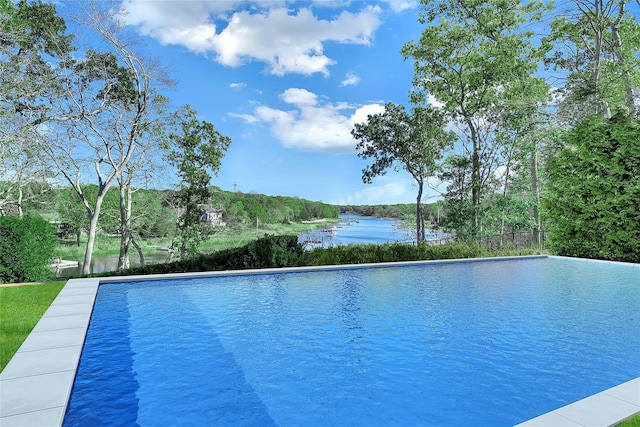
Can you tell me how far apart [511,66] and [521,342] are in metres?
16.8

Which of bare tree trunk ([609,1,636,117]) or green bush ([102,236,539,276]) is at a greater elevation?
bare tree trunk ([609,1,636,117])

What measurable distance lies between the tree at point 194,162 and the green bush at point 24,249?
12.4m

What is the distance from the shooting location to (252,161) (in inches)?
1372

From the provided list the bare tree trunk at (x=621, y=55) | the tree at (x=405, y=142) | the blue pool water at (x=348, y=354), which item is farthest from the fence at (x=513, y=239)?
the blue pool water at (x=348, y=354)

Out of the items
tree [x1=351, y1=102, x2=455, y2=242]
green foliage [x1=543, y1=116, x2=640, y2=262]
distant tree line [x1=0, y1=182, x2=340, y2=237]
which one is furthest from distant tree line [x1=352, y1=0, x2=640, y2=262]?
distant tree line [x1=0, y1=182, x2=340, y2=237]

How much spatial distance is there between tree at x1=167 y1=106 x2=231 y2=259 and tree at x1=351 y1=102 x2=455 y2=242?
9.41m

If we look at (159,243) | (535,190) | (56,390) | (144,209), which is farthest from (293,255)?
(159,243)

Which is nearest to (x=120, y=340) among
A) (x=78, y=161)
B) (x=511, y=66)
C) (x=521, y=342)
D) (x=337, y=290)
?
(x=337, y=290)

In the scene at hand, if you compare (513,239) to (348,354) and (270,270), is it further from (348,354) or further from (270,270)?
(348,354)

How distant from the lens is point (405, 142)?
25594mm

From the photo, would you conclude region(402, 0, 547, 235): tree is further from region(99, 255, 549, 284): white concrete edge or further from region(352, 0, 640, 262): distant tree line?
region(99, 255, 549, 284): white concrete edge

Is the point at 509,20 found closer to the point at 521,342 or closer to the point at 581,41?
the point at 581,41

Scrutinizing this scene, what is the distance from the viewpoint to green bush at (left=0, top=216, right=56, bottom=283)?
10.3m

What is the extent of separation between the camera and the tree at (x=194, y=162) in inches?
949
